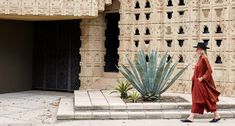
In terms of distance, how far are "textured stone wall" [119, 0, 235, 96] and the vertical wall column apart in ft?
2.91

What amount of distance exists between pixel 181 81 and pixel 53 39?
17.2 ft

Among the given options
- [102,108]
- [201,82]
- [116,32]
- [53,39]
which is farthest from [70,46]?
[201,82]

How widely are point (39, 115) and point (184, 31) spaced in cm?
537

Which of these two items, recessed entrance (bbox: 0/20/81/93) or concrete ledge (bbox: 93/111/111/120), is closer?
concrete ledge (bbox: 93/111/111/120)

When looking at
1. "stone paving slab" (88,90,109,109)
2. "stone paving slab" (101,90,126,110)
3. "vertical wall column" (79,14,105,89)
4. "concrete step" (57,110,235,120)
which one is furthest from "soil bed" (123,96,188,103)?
"vertical wall column" (79,14,105,89)

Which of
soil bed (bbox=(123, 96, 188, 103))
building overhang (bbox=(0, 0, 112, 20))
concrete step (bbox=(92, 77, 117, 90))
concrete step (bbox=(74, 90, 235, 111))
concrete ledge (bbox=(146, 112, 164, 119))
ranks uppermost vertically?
building overhang (bbox=(0, 0, 112, 20))

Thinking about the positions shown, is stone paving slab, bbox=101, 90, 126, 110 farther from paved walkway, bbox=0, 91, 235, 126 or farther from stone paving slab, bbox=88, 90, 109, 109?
paved walkway, bbox=0, 91, 235, 126

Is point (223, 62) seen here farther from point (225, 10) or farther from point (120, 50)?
point (120, 50)

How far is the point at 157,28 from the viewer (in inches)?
508

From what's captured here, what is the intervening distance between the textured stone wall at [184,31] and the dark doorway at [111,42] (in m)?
0.82

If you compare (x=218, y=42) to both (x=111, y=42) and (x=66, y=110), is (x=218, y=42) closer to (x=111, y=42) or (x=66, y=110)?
(x=111, y=42)

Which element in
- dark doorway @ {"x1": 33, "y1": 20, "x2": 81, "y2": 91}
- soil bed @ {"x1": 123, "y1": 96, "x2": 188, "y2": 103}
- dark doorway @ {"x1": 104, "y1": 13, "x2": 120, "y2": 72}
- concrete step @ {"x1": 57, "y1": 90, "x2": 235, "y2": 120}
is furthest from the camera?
dark doorway @ {"x1": 33, "y1": 20, "x2": 81, "y2": 91}

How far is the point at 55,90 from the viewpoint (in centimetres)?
1489

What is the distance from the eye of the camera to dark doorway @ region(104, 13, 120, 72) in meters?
14.2
